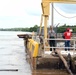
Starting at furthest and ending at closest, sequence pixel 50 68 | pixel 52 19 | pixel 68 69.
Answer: pixel 52 19 < pixel 50 68 < pixel 68 69

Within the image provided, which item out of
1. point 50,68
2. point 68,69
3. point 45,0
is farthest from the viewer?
point 45,0

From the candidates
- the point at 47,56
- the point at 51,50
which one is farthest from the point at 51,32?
the point at 47,56

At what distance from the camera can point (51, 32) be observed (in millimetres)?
21578

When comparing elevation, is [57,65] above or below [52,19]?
below

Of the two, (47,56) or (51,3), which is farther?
(51,3)

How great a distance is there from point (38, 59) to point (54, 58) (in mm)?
867

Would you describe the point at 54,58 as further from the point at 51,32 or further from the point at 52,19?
the point at 52,19

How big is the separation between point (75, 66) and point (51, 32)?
13.3ft

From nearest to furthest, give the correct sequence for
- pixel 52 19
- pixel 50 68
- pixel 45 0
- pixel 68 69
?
pixel 68 69
pixel 50 68
pixel 45 0
pixel 52 19

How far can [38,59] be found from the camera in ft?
62.1

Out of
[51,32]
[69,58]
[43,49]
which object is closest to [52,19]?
[51,32]

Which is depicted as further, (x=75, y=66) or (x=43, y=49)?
(x=43, y=49)

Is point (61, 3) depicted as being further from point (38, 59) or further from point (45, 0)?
point (38, 59)

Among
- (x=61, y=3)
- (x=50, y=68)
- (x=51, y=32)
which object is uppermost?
(x=61, y=3)
